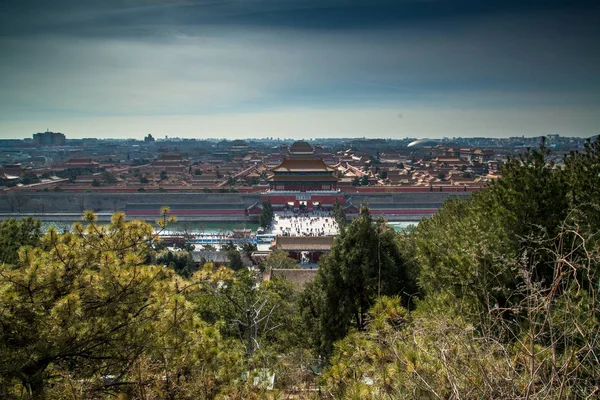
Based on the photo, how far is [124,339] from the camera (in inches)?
88.4

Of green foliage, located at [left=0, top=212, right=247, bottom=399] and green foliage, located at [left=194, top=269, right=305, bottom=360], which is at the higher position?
green foliage, located at [left=0, top=212, right=247, bottom=399]

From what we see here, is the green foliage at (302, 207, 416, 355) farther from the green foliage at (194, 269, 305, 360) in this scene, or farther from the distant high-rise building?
the distant high-rise building

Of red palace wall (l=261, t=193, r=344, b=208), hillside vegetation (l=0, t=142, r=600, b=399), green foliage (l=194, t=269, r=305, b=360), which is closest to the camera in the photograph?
hillside vegetation (l=0, t=142, r=600, b=399)

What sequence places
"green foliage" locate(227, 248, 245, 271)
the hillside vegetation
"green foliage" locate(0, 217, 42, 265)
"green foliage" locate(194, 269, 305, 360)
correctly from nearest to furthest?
the hillside vegetation, "green foliage" locate(194, 269, 305, 360), "green foliage" locate(0, 217, 42, 265), "green foliage" locate(227, 248, 245, 271)

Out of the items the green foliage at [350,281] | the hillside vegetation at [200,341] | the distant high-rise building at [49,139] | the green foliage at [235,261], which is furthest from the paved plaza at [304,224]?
the distant high-rise building at [49,139]

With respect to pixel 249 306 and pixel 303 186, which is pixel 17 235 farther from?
pixel 303 186

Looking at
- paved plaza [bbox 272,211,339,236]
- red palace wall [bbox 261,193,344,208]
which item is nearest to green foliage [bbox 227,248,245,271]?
paved plaza [bbox 272,211,339,236]

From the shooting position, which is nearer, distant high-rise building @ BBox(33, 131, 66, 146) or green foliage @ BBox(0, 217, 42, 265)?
green foliage @ BBox(0, 217, 42, 265)

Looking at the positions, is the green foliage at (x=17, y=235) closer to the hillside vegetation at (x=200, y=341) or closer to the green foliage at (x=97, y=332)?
the hillside vegetation at (x=200, y=341)

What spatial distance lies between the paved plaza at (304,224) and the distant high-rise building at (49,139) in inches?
3340

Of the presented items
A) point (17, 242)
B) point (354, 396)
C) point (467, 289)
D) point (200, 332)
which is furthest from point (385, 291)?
point (17, 242)

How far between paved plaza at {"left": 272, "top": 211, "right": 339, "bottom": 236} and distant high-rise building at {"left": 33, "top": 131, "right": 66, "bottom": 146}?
278 ft

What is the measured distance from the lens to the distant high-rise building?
91.3m

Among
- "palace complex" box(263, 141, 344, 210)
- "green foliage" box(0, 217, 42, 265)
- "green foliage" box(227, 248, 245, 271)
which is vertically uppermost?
"green foliage" box(0, 217, 42, 265)
